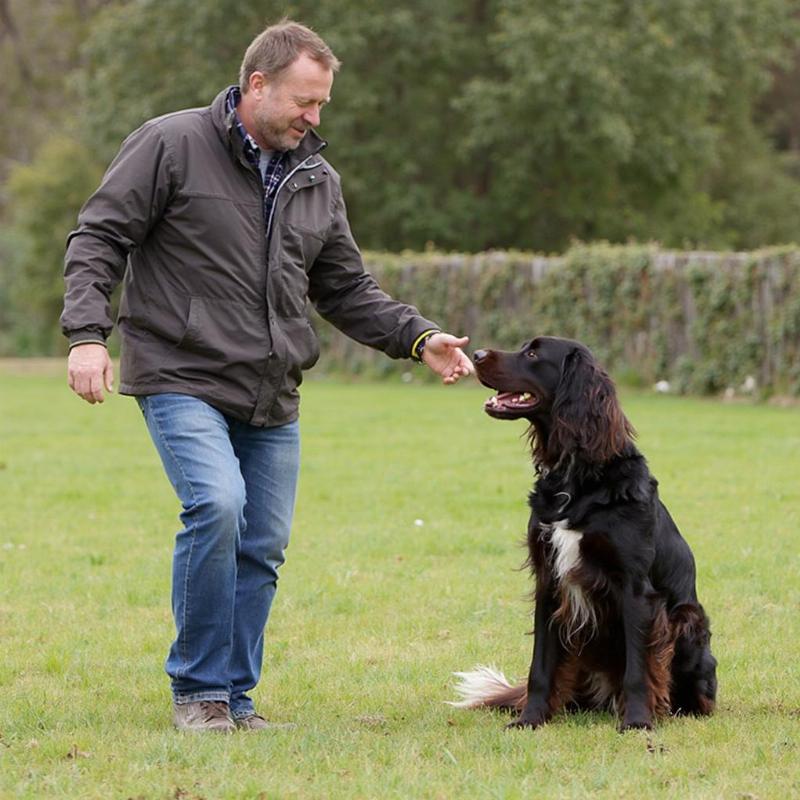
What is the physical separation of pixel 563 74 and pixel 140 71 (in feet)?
40.2

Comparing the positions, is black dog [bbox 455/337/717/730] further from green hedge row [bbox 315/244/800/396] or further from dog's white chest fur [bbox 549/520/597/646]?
green hedge row [bbox 315/244/800/396]

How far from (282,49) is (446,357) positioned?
4.44 feet

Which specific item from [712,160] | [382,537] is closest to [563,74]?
[712,160]

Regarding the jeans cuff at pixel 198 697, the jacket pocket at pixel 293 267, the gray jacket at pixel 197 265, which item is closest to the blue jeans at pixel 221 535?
the jeans cuff at pixel 198 697

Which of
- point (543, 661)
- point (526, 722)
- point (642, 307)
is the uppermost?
point (642, 307)

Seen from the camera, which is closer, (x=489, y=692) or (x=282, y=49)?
(x=282, y=49)

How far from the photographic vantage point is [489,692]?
5934 mm

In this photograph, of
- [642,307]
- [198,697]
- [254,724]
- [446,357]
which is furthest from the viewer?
[642,307]

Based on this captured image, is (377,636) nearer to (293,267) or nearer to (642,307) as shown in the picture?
(293,267)

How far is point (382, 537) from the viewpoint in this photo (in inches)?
388

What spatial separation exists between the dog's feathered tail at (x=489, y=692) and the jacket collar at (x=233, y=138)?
7.10 ft

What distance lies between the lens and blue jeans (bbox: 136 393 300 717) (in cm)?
522

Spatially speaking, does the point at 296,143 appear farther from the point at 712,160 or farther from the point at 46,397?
the point at 712,160

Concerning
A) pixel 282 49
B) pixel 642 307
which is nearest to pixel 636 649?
pixel 282 49
